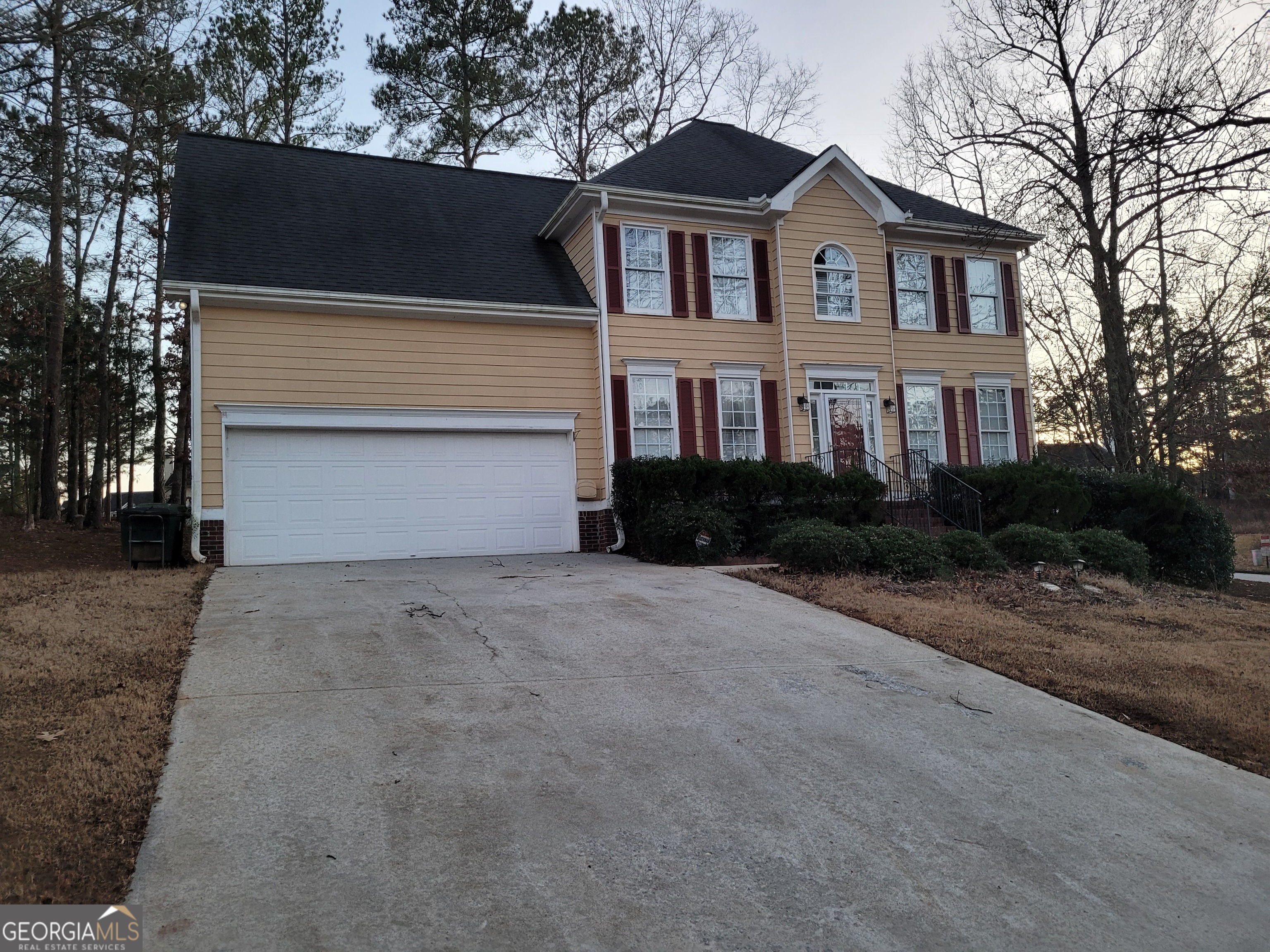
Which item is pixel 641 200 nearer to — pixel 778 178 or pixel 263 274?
pixel 778 178

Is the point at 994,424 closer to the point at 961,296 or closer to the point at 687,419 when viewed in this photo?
the point at 961,296

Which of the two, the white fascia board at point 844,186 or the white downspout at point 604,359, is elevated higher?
the white fascia board at point 844,186

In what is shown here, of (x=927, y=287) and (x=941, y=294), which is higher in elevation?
(x=927, y=287)

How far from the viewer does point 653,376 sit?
47.0ft

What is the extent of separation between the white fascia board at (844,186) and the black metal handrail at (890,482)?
176 inches

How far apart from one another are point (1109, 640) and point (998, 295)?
11608mm

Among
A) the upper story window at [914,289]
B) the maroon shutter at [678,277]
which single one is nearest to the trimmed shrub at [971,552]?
the maroon shutter at [678,277]

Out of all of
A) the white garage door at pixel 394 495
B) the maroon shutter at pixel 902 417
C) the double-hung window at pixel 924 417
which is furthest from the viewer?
the double-hung window at pixel 924 417

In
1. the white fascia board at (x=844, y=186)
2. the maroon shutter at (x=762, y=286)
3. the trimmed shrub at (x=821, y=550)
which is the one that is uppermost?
the white fascia board at (x=844, y=186)

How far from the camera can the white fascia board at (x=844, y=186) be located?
14922 millimetres

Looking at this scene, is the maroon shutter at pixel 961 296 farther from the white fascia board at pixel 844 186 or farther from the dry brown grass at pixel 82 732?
the dry brown grass at pixel 82 732

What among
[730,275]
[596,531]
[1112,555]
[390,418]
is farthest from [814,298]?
[390,418]

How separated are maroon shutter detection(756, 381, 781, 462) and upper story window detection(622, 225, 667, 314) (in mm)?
2359

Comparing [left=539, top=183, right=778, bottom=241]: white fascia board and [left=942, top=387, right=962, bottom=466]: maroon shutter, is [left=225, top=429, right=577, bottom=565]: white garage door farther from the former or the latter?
[left=942, top=387, right=962, bottom=466]: maroon shutter
